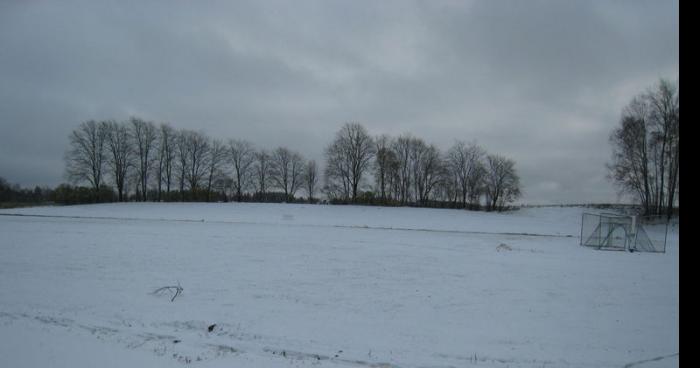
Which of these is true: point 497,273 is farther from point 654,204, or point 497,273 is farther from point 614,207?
point 614,207

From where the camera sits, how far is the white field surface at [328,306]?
7.00 m

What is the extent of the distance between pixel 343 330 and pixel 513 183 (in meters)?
59.4

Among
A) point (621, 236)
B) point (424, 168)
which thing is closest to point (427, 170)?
point (424, 168)

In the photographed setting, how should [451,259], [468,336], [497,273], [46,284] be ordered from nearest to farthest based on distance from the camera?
[468,336] → [46,284] → [497,273] → [451,259]

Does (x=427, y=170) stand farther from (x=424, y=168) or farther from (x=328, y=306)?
(x=328, y=306)

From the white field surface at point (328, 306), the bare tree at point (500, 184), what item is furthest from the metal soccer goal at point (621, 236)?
the bare tree at point (500, 184)

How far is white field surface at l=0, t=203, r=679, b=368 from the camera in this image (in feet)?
23.0

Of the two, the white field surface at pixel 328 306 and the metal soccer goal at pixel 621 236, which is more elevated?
the metal soccer goal at pixel 621 236

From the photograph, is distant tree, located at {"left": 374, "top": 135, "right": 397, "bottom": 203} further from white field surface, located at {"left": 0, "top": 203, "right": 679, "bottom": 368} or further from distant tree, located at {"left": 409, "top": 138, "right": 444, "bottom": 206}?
white field surface, located at {"left": 0, "top": 203, "right": 679, "bottom": 368}

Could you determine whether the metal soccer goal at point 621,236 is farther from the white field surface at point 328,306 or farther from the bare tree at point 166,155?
the bare tree at point 166,155

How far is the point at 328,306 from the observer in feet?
32.3

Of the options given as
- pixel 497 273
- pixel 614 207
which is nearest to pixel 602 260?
pixel 497 273

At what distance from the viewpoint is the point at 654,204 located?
37.8 m

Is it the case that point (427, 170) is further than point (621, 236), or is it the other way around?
point (427, 170)
